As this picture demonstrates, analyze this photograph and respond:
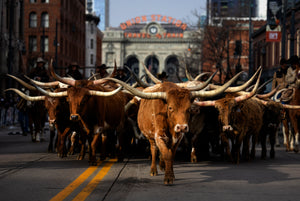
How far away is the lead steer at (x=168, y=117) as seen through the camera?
879cm

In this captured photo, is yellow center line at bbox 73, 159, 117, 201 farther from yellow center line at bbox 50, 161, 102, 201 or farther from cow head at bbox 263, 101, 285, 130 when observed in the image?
cow head at bbox 263, 101, 285, 130

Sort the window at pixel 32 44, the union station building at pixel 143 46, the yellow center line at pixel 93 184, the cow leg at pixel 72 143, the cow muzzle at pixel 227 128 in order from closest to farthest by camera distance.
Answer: the yellow center line at pixel 93 184 < the cow muzzle at pixel 227 128 < the cow leg at pixel 72 143 < the window at pixel 32 44 < the union station building at pixel 143 46

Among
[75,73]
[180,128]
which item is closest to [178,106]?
[180,128]

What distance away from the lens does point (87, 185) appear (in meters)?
8.55

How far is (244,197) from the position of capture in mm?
7605

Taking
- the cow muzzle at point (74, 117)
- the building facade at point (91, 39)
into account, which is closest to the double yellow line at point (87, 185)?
the cow muzzle at point (74, 117)

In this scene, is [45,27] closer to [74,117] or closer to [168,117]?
[74,117]

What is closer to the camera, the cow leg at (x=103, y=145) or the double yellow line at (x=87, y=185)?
the double yellow line at (x=87, y=185)

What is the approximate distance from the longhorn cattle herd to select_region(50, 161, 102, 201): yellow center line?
990 millimetres

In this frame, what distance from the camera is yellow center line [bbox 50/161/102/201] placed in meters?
7.45

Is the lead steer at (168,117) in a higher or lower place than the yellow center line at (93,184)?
higher

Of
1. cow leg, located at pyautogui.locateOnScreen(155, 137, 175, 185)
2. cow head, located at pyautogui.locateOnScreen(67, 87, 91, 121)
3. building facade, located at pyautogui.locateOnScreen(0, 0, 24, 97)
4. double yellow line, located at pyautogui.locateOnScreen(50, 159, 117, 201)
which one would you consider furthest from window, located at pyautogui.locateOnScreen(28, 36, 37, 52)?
cow leg, located at pyautogui.locateOnScreen(155, 137, 175, 185)

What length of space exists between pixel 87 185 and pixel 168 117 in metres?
1.63

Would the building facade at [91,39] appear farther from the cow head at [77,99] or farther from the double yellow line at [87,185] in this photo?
the double yellow line at [87,185]
